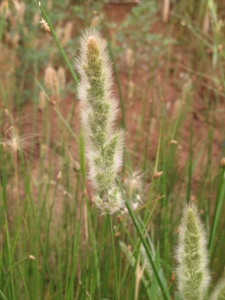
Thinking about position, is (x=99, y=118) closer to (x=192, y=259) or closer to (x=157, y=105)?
(x=192, y=259)

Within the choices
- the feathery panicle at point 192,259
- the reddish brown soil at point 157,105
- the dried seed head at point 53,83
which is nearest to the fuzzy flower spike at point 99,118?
the feathery panicle at point 192,259

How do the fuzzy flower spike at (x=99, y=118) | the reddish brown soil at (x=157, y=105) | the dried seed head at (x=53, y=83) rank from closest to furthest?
the fuzzy flower spike at (x=99, y=118), the dried seed head at (x=53, y=83), the reddish brown soil at (x=157, y=105)

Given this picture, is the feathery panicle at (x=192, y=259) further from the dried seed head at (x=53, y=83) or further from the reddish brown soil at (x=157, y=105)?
the reddish brown soil at (x=157, y=105)

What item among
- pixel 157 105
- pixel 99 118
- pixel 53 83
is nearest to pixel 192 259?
pixel 99 118

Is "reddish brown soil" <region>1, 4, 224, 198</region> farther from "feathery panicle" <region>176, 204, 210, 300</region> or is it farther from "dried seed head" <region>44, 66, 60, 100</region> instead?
"feathery panicle" <region>176, 204, 210, 300</region>

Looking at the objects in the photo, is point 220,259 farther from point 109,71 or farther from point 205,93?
point 205,93

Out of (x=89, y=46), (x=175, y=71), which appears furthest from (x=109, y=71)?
(x=175, y=71)
